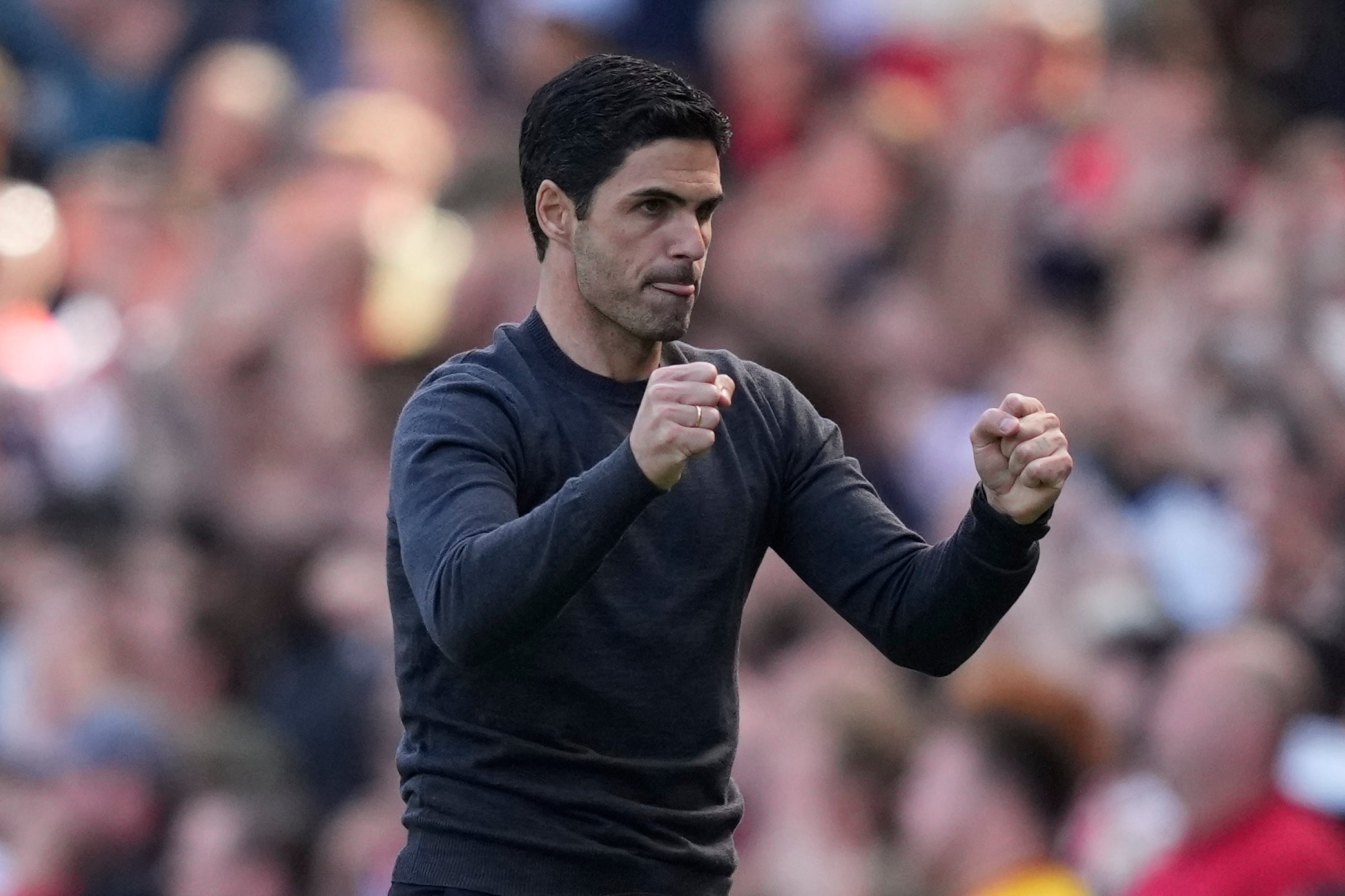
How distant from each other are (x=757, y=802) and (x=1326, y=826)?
4.78ft

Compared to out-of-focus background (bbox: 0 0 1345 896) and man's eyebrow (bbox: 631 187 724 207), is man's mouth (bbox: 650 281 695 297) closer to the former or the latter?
man's eyebrow (bbox: 631 187 724 207)

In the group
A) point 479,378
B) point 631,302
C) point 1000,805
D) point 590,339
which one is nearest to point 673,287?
point 631,302

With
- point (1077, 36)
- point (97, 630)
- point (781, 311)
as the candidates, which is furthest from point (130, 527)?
point (1077, 36)

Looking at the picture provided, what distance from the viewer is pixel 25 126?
10219 millimetres

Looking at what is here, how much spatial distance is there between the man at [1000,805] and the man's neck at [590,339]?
213cm

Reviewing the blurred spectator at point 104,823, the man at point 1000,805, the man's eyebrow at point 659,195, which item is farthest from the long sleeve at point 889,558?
the blurred spectator at point 104,823

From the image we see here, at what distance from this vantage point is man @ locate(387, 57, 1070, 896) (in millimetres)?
3244

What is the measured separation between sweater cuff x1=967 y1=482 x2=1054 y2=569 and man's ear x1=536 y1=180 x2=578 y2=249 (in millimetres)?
679

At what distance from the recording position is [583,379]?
11.1 ft

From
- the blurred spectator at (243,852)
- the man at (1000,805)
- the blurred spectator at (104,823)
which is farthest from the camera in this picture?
the blurred spectator at (104,823)

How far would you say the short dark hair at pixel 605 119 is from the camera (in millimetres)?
3299

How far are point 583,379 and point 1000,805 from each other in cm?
221

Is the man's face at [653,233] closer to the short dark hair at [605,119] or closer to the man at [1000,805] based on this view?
Answer: the short dark hair at [605,119]

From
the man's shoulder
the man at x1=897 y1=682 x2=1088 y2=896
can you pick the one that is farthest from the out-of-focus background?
the man's shoulder
